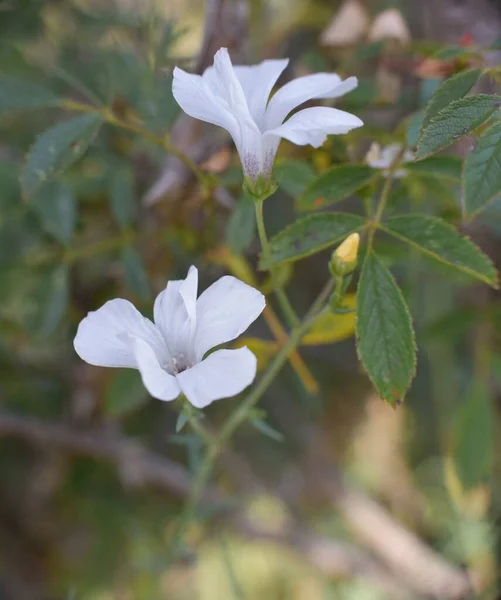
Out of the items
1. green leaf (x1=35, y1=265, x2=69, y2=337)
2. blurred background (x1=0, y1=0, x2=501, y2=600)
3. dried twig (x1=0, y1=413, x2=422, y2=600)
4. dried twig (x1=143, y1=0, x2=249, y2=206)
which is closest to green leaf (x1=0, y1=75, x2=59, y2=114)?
blurred background (x1=0, y1=0, x2=501, y2=600)

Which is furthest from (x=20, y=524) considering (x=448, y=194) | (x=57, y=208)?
(x=448, y=194)

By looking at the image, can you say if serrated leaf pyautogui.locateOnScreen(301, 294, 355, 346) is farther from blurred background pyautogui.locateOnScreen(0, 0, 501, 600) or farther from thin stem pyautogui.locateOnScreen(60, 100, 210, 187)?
thin stem pyautogui.locateOnScreen(60, 100, 210, 187)

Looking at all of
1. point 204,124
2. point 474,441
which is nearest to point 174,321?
point 204,124

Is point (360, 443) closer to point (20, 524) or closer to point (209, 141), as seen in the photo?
point (20, 524)

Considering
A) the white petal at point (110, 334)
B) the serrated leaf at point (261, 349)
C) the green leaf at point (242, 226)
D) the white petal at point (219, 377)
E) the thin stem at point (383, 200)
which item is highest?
the thin stem at point (383, 200)

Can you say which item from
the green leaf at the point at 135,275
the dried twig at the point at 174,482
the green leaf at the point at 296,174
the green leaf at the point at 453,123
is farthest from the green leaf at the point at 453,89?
the dried twig at the point at 174,482

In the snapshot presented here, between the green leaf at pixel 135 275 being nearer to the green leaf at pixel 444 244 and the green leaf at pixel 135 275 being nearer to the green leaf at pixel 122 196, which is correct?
the green leaf at pixel 122 196
